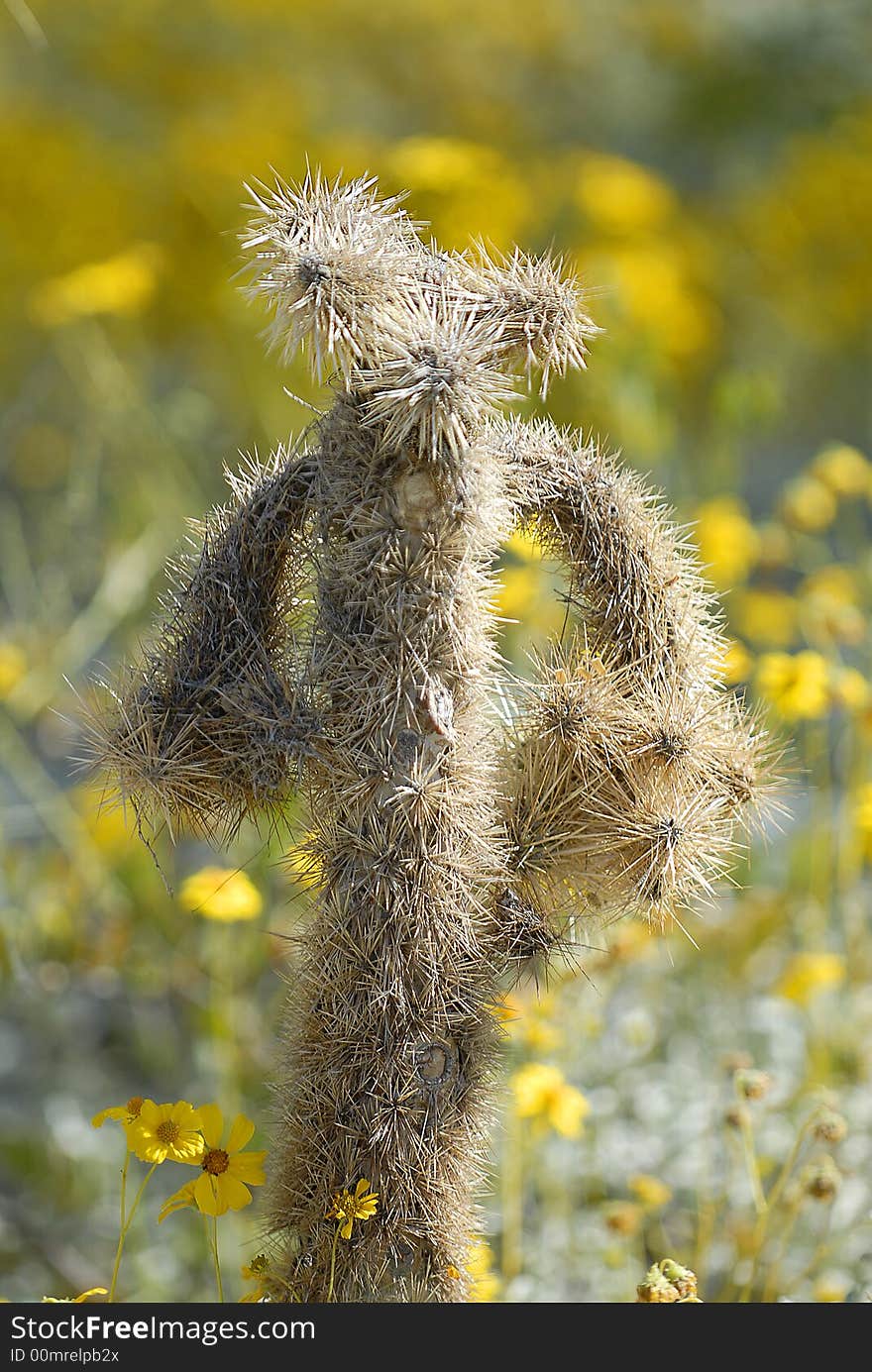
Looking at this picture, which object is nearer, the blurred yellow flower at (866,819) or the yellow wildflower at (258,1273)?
the yellow wildflower at (258,1273)

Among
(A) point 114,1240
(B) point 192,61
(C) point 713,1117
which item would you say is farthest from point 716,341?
(A) point 114,1240

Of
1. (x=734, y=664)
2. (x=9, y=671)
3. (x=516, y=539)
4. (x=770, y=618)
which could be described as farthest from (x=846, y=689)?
(x=9, y=671)

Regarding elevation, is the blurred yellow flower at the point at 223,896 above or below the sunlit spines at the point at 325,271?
below

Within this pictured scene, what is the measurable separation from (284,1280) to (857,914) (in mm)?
664

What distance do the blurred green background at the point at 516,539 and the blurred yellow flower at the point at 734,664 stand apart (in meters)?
0.02

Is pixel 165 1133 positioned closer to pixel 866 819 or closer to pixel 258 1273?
pixel 258 1273

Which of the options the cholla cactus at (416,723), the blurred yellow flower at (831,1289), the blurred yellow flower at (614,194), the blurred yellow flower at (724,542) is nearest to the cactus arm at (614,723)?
the cholla cactus at (416,723)

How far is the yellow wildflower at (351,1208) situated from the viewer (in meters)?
0.56

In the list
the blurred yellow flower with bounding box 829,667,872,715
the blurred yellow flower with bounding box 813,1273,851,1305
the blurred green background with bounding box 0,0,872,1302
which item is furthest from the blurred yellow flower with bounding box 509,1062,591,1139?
the blurred yellow flower with bounding box 829,667,872,715

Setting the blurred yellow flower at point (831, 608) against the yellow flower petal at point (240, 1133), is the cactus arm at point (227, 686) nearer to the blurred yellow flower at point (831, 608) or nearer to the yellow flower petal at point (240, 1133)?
the yellow flower petal at point (240, 1133)

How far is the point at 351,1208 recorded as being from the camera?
0.57 m

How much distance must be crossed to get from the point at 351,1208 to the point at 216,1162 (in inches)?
2.9
